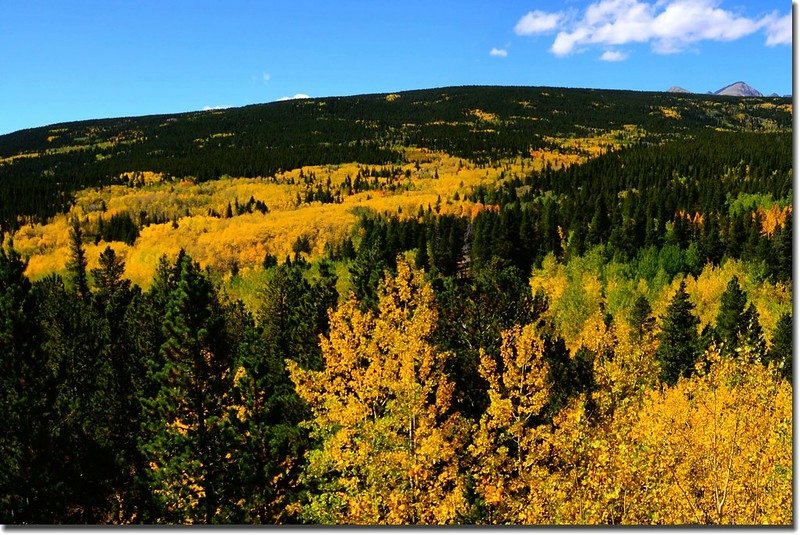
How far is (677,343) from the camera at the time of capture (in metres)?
52.2

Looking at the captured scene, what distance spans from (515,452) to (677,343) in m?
37.8

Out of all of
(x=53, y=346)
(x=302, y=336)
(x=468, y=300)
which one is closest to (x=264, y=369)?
(x=302, y=336)

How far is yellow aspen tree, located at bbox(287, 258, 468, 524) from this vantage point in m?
16.8

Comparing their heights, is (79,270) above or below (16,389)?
below

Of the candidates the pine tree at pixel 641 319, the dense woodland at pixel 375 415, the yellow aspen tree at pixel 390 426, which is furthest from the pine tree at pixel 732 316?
the yellow aspen tree at pixel 390 426

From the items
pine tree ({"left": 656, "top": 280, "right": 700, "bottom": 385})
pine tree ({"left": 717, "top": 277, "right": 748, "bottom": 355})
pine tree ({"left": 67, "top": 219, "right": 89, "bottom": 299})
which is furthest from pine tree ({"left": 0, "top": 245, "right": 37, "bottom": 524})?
pine tree ({"left": 717, "top": 277, "right": 748, "bottom": 355})

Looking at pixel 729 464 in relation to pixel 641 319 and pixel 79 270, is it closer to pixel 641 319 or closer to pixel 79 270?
pixel 641 319

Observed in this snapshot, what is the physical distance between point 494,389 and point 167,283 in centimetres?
3982

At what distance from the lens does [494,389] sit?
19.8m

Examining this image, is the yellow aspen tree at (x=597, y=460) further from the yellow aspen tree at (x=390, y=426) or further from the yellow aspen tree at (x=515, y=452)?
the yellow aspen tree at (x=390, y=426)

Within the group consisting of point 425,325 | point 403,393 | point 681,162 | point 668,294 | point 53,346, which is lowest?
point 668,294

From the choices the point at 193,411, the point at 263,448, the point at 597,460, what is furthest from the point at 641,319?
the point at 193,411

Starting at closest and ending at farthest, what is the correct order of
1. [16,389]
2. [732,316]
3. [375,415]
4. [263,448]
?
1. [375,415]
2. [16,389]
3. [263,448]
4. [732,316]

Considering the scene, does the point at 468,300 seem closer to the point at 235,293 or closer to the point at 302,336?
the point at 302,336
